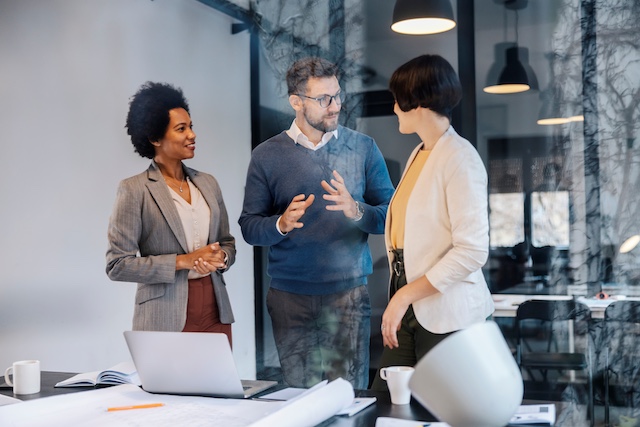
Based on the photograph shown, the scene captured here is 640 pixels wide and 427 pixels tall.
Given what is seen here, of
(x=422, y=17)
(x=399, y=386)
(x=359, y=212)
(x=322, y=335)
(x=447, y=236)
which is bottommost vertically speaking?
(x=322, y=335)

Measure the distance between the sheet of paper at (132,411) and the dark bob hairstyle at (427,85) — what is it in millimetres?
1675

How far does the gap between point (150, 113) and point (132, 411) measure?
2.25 m

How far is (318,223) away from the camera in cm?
334

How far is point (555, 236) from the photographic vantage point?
3.01 metres

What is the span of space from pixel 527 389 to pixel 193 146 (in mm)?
1881

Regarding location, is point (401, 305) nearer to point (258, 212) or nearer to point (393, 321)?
point (393, 321)

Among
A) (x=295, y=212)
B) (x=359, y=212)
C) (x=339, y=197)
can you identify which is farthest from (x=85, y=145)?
(x=359, y=212)

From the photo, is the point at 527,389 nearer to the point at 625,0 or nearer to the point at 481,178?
the point at 481,178

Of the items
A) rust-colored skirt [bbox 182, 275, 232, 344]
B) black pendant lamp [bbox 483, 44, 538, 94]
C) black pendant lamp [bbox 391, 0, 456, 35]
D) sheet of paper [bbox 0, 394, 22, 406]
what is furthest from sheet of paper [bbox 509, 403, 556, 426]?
black pendant lamp [bbox 391, 0, 456, 35]

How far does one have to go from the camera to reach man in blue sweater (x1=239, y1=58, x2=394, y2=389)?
3.31 meters

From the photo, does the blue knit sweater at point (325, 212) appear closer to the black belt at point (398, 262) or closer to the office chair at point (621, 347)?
the black belt at point (398, 262)

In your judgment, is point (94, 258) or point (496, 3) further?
point (94, 258)

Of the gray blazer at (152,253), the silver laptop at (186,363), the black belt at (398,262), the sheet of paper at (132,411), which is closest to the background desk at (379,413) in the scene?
the sheet of paper at (132,411)

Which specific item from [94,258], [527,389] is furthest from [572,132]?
[94,258]
